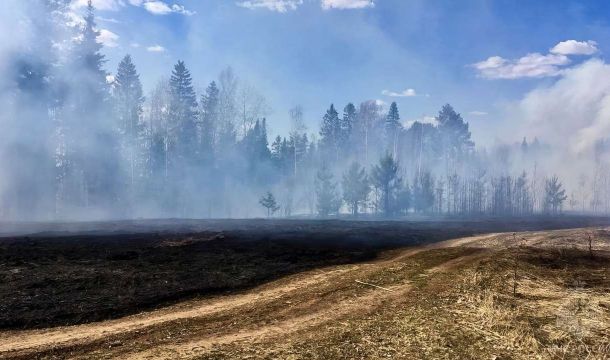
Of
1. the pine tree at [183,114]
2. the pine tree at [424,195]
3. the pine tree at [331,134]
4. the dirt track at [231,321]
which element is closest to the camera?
the dirt track at [231,321]

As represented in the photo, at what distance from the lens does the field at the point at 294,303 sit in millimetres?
8062

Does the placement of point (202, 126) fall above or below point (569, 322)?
above

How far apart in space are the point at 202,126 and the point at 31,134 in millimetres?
24927

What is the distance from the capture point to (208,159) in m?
61.7

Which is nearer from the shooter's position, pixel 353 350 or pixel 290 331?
pixel 353 350

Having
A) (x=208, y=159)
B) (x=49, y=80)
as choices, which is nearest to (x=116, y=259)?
(x=49, y=80)

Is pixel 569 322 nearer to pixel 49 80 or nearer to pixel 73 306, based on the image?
pixel 73 306

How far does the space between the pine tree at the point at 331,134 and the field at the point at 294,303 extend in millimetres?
62854

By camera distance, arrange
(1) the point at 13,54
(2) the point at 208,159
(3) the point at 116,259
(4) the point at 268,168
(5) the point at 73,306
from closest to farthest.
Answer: (5) the point at 73,306 < (3) the point at 116,259 < (1) the point at 13,54 < (2) the point at 208,159 < (4) the point at 268,168

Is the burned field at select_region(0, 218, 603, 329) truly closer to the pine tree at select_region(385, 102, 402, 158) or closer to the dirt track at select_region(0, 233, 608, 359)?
the dirt track at select_region(0, 233, 608, 359)

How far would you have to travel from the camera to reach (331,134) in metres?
83.5

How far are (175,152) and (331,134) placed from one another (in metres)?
34.5

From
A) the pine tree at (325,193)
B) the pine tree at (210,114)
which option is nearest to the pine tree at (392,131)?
the pine tree at (325,193)

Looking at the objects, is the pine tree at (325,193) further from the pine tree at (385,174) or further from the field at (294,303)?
the field at (294,303)
